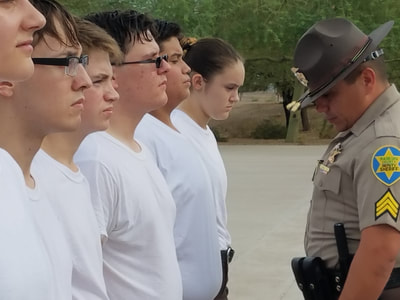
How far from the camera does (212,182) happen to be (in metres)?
3.41

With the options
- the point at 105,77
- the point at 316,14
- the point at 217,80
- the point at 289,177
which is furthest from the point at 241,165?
the point at 105,77

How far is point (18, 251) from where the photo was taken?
4.44ft

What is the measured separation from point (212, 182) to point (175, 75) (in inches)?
20.4

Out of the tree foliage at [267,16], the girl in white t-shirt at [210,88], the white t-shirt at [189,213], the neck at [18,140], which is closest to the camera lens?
the neck at [18,140]

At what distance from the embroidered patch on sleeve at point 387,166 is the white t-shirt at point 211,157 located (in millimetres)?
982

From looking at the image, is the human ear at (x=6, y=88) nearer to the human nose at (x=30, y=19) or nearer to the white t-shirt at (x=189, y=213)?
the human nose at (x=30, y=19)

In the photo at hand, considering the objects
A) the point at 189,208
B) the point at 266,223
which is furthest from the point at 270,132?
the point at 189,208

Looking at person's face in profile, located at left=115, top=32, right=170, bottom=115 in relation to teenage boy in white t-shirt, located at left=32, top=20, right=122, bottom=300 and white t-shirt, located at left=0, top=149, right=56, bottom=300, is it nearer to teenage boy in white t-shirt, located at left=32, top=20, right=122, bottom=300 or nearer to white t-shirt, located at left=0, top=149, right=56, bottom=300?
teenage boy in white t-shirt, located at left=32, top=20, right=122, bottom=300

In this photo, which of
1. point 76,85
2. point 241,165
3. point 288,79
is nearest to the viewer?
point 76,85

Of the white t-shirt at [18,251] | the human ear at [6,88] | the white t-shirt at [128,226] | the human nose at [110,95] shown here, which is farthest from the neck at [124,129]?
the white t-shirt at [18,251]

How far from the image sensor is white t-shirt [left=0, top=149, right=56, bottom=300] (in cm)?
132

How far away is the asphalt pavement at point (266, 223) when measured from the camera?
21.5ft

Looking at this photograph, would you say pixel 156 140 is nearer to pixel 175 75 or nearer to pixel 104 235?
pixel 175 75

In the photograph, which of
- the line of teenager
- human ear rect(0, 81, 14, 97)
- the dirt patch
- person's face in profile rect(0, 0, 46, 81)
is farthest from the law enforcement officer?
the dirt patch
